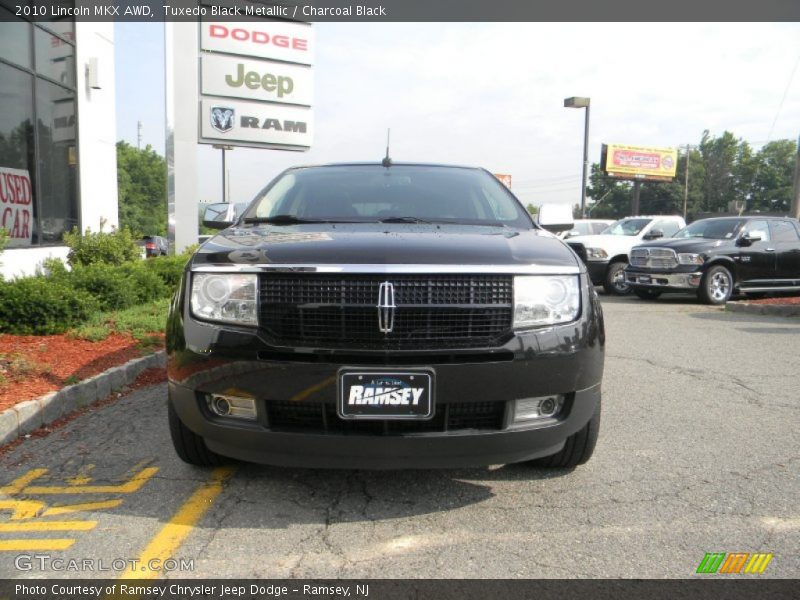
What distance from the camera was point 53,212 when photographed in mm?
10508

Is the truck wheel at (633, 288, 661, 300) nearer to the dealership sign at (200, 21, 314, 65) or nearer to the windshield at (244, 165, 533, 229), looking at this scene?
the dealership sign at (200, 21, 314, 65)

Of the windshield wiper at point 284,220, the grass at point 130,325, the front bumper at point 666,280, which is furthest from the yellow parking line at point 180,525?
the front bumper at point 666,280

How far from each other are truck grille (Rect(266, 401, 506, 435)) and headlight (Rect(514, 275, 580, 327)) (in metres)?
0.38

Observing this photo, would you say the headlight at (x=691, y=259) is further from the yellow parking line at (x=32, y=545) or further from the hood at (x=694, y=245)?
the yellow parking line at (x=32, y=545)

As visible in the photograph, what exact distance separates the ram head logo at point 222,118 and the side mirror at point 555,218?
900cm

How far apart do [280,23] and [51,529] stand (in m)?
11.8

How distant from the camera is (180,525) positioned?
2633mm

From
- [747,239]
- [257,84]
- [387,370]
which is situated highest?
[257,84]

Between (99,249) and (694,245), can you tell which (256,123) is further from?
(694,245)

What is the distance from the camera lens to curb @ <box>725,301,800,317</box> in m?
9.85

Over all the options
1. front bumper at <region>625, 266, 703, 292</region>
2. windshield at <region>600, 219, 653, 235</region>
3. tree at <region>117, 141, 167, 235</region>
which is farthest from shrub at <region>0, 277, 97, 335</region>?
tree at <region>117, 141, 167, 235</region>

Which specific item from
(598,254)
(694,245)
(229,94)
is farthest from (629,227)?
(229,94)

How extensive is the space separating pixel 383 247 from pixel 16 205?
8.84m

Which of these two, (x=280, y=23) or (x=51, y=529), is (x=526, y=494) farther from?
(x=280, y=23)
